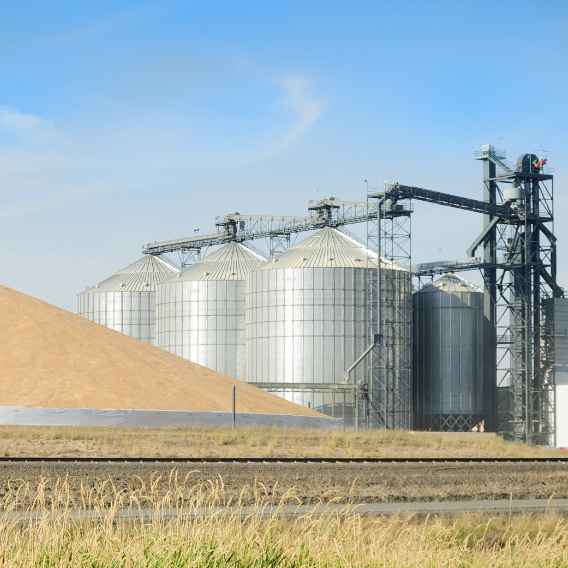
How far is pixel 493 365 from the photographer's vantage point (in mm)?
66562

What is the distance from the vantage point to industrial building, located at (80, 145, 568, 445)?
197 feet

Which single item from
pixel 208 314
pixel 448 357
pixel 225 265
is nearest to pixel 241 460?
pixel 448 357

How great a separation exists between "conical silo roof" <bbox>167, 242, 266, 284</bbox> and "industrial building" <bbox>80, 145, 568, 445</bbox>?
10.1 inches

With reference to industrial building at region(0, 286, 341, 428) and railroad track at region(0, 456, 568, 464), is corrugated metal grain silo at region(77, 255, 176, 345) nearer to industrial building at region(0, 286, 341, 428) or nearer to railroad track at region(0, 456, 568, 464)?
industrial building at region(0, 286, 341, 428)

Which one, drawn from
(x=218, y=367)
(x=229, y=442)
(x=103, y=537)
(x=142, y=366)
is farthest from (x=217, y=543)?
(x=218, y=367)

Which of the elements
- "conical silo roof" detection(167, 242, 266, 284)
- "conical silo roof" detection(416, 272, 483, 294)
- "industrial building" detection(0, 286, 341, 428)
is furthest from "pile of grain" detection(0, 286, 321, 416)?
"conical silo roof" detection(416, 272, 483, 294)

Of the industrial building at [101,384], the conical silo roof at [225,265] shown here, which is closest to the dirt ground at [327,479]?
the industrial building at [101,384]

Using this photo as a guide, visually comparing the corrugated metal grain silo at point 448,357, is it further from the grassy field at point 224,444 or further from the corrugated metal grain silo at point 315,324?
the grassy field at point 224,444

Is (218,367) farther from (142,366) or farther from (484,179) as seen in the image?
(484,179)

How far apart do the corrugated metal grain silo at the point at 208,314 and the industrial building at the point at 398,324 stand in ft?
0.37

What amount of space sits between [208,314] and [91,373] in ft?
65.8

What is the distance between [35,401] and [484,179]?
3895 cm

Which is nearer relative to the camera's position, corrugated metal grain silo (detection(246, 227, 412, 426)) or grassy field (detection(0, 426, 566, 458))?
grassy field (detection(0, 426, 566, 458))

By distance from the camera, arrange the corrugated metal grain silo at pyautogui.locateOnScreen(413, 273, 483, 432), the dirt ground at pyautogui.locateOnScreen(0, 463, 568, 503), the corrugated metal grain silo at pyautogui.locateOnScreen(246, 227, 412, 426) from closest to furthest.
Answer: the dirt ground at pyautogui.locateOnScreen(0, 463, 568, 503) → the corrugated metal grain silo at pyautogui.locateOnScreen(246, 227, 412, 426) → the corrugated metal grain silo at pyautogui.locateOnScreen(413, 273, 483, 432)
